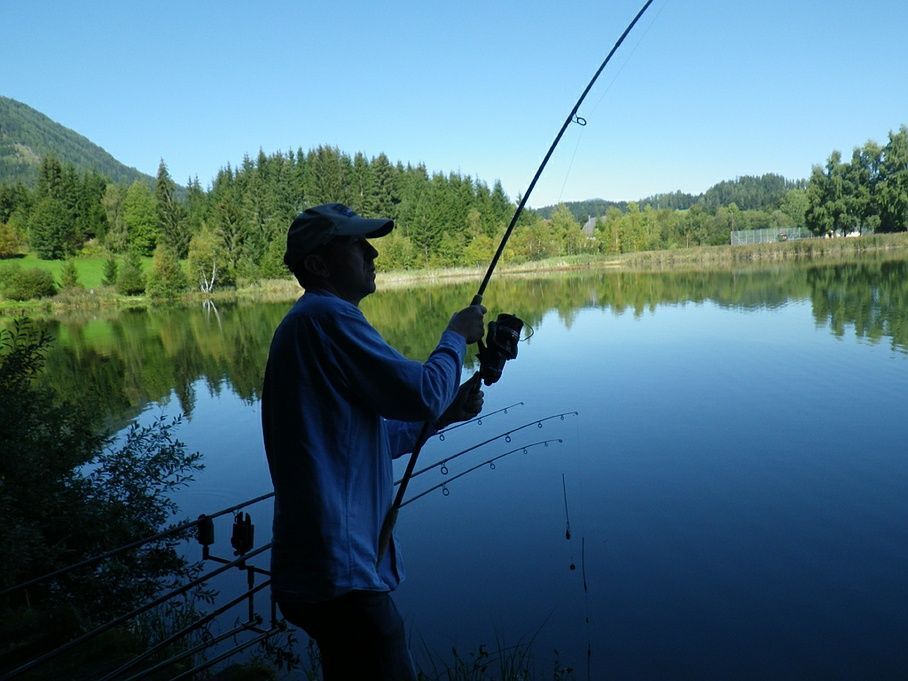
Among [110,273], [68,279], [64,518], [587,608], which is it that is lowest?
[587,608]

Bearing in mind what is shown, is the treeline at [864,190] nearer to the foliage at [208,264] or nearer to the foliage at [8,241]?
the foliage at [208,264]

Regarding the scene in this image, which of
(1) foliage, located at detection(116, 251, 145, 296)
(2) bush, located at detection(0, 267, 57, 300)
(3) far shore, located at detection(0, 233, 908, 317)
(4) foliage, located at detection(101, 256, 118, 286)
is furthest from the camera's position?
(4) foliage, located at detection(101, 256, 118, 286)

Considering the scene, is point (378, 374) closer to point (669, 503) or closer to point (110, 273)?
point (669, 503)

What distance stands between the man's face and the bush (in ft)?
170

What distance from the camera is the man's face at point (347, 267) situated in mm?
1821

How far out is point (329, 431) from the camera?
1.64 meters

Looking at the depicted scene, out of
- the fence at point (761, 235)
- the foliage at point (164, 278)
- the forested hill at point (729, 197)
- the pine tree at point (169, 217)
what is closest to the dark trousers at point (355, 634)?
the foliage at point (164, 278)

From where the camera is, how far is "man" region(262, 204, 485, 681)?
1.63 meters

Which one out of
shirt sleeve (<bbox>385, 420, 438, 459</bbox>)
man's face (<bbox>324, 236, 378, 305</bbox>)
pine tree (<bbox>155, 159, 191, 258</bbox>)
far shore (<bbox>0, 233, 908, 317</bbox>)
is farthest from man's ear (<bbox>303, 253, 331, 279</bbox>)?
pine tree (<bbox>155, 159, 191, 258</bbox>)

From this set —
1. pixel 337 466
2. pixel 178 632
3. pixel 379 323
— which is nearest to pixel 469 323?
pixel 337 466

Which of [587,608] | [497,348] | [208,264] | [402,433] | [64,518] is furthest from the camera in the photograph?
[208,264]

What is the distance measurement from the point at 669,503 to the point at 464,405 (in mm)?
5283

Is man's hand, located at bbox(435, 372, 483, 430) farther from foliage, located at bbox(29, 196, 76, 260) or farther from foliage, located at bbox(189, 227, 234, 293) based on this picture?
foliage, located at bbox(29, 196, 76, 260)

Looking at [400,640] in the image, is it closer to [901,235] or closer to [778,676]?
[778,676]
